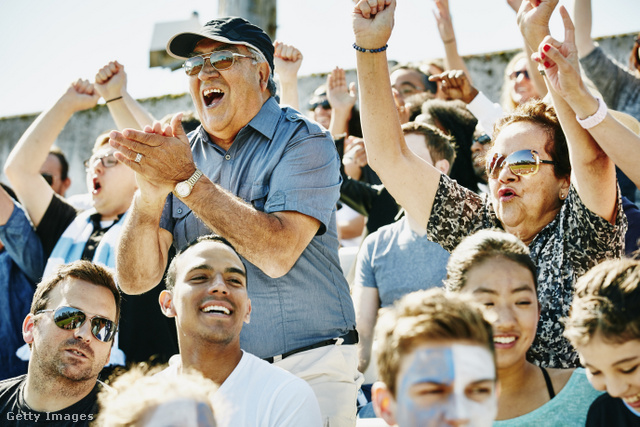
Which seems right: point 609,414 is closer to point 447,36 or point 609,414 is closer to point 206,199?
point 206,199

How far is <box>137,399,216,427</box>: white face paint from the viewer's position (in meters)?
1.95

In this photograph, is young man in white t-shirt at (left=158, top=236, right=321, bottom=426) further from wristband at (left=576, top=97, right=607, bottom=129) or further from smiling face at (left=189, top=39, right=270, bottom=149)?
wristband at (left=576, top=97, right=607, bottom=129)

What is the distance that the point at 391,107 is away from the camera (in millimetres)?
2807

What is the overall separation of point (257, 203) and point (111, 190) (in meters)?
1.66

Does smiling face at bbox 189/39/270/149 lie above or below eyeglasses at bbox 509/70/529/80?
below

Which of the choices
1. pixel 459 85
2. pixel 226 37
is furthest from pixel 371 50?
pixel 459 85

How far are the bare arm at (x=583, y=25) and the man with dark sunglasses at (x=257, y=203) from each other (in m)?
2.28

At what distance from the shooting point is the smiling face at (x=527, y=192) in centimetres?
270

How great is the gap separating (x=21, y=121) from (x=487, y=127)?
624 centimetres

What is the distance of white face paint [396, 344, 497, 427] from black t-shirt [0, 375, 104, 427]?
5.39ft

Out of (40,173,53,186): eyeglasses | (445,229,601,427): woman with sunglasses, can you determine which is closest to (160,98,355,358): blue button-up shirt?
(445,229,601,427): woman with sunglasses

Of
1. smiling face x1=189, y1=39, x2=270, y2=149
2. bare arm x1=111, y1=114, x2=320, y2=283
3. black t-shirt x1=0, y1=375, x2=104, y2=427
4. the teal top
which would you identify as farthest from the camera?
smiling face x1=189, y1=39, x2=270, y2=149

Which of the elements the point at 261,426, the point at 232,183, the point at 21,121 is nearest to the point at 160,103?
the point at 21,121

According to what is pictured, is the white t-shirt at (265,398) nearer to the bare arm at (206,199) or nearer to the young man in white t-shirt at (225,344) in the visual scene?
the young man in white t-shirt at (225,344)
